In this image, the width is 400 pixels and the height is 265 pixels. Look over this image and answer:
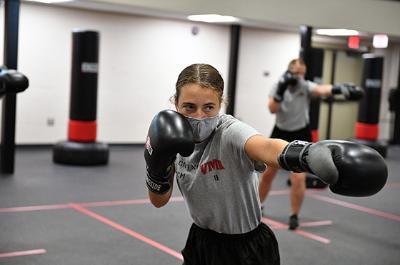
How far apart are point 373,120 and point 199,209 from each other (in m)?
8.00

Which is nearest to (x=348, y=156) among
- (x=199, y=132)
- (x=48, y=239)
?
(x=199, y=132)

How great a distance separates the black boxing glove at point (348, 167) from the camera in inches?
59.1

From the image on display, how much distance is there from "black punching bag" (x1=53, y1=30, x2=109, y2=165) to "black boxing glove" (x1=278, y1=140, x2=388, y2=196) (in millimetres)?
5989

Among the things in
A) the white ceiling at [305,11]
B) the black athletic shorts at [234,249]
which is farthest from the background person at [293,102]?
the black athletic shorts at [234,249]

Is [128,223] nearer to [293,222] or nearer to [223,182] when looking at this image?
[293,222]

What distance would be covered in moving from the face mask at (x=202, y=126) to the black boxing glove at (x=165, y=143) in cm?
7

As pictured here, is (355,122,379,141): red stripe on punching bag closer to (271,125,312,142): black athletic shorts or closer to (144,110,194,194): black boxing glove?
(271,125,312,142): black athletic shorts

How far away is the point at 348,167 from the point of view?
1.50m

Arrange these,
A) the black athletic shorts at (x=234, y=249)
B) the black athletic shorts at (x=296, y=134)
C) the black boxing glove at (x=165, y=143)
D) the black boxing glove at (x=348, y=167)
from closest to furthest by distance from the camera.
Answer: the black boxing glove at (x=348, y=167) < the black boxing glove at (x=165, y=143) < the black athletic shorts at (x=234, y=249) < the black athletic shorts at (x=296, y=134)

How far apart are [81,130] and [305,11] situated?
3145mm

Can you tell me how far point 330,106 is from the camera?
11.1m

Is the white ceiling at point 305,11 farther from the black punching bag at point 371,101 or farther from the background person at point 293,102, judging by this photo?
the black punching bag at point 371,101

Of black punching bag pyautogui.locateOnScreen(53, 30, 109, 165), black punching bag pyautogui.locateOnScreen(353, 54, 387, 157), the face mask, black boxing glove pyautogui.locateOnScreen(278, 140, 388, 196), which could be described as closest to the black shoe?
the face mask

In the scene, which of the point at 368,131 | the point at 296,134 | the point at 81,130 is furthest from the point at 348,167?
the point at 368,131
